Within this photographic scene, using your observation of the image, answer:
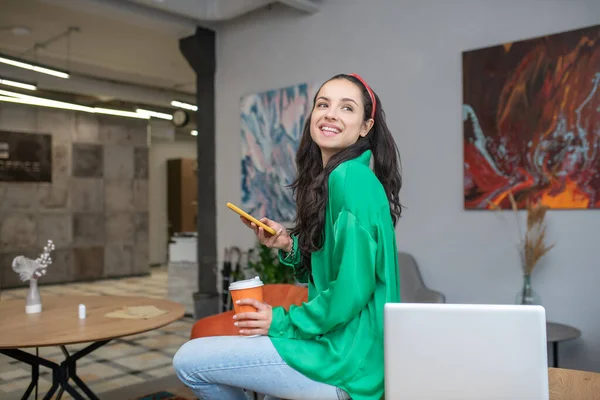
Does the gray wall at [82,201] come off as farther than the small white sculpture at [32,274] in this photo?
Yes

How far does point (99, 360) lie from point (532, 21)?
424 cm

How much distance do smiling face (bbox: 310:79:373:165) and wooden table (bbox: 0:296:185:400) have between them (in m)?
1.38

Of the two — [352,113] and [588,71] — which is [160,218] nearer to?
[588,71]

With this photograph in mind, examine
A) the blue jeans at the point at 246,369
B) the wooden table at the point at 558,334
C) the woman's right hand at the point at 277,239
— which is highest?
the woman's right hand at the point at 277,239

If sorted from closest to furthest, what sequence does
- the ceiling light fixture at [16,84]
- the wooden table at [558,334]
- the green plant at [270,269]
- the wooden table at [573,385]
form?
the wooden table at [573,385]
the wooden table at [558,334]
the green plant at [270,269]
the ceiling light fixture at [16,84]

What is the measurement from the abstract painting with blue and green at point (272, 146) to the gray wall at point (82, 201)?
193 inches

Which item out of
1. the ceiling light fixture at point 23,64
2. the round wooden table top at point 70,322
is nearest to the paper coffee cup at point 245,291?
the round wooden table top at point 70,322

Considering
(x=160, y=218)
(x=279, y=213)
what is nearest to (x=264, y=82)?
(x=279, y=213)

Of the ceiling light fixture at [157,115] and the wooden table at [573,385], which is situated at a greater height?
the ceiling light fixture at [157,115]

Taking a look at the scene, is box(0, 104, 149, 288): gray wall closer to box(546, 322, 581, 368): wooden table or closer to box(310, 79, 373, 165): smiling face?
box(546, 322, 581, 368): wooden table

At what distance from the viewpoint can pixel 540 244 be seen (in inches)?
142

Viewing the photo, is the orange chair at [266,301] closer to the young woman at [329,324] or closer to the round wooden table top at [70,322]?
the round wooden table top at [70,322]

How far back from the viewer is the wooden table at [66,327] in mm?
2367

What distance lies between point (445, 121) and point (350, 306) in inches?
121
